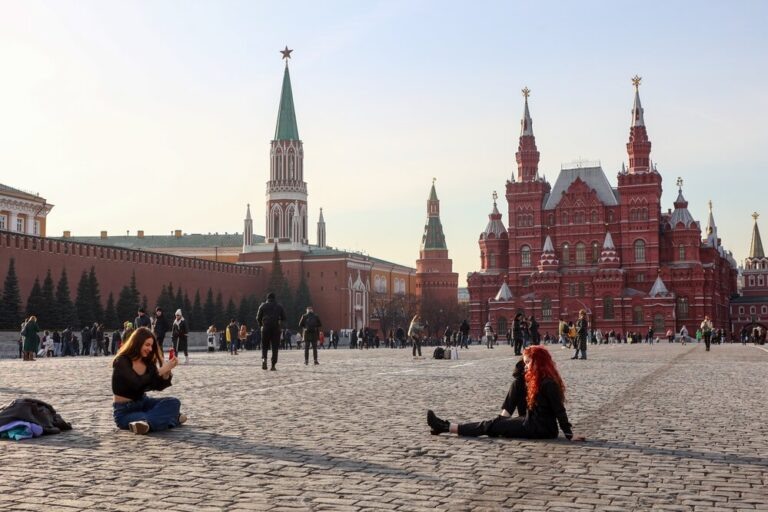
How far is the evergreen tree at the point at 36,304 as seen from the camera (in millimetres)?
49188

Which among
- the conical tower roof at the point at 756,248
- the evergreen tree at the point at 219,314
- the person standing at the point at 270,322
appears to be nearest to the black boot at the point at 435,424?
the person standing at the point at 270,322

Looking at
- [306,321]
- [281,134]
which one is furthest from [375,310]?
[306,321]

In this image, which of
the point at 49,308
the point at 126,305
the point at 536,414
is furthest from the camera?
the point at 126,305

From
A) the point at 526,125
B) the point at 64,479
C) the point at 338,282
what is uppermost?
the point at 526,125

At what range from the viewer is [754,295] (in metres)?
120

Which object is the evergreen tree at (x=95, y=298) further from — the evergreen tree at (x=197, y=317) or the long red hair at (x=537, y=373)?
the long red hair at (x=537, y=373)

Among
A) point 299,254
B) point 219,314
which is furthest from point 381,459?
point 299,254

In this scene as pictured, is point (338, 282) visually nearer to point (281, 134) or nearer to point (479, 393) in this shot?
point (281, 134)

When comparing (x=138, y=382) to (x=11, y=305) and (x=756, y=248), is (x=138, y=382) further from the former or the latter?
(x=756, y=248)

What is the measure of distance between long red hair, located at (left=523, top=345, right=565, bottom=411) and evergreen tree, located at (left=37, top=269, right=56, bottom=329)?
151 ft

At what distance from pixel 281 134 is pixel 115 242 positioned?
31.9 m

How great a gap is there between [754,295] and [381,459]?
123m

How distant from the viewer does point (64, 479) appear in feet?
19.6

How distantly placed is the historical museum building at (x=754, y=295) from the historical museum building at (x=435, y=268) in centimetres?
3562
